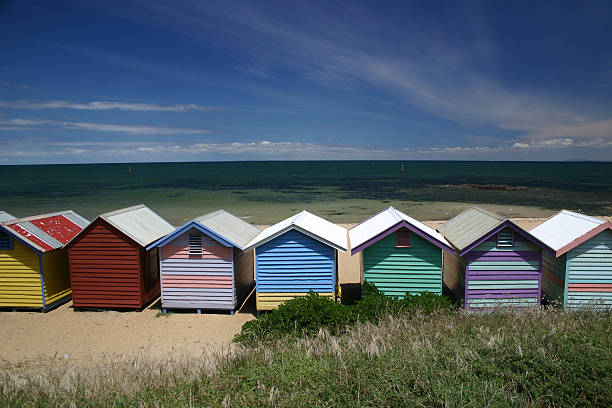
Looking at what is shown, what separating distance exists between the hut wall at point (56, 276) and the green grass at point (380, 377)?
7.81 metres

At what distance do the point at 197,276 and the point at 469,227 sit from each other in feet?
31.1

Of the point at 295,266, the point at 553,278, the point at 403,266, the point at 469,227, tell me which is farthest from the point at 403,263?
the point at 553,278

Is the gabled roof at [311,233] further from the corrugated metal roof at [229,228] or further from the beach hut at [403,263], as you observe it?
the beach hut at [403,263]

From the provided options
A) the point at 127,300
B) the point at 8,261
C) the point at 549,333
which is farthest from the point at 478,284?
the point at 8,261

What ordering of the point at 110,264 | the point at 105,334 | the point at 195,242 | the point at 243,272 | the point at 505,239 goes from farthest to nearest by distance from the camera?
the point at 243,272 < the point at 110,264 < the point at 195,242 < the point at 105,334 < the point at 505,239

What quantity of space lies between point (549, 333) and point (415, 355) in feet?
9.60

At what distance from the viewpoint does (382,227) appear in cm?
1310

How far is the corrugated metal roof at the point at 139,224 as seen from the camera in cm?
1333

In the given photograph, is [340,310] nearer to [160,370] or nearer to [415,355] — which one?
[415,355]

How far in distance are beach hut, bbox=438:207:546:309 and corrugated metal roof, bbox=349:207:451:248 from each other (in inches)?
37.3

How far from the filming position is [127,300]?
13.7 m

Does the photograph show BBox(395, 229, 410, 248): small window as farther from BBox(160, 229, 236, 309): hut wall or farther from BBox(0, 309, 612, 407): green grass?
BBox(160, 229, 236, 309): hut wall

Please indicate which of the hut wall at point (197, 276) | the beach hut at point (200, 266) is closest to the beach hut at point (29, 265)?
the beach hut at point (200, 266)

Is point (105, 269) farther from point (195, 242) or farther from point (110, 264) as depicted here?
point (195, 242)
